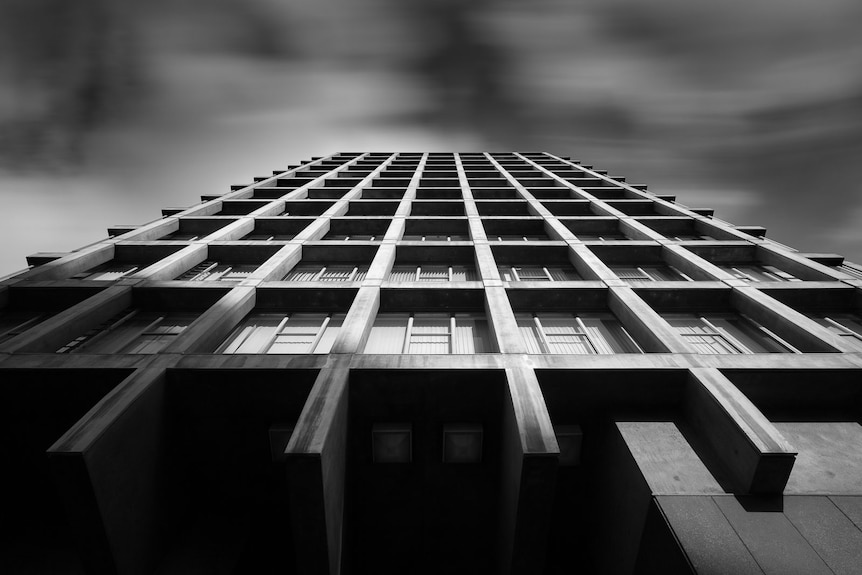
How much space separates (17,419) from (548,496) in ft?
34.7

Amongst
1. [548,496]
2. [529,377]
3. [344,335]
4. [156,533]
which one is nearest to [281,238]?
[344,335]

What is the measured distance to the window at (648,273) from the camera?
513 inches

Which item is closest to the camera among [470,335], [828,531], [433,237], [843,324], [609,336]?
[828,531]

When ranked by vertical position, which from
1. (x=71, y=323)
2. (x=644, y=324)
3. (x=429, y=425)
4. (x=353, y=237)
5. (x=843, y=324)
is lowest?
(x=429, y=425)

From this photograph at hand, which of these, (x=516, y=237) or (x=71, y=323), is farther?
(x=516, y=237)

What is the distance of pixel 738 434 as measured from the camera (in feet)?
18.3

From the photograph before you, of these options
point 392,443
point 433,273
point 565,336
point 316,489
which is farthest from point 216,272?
point 565,336

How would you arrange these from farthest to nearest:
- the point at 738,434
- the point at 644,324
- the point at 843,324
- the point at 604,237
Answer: the point at 604,237
the point at 843,324
the point at 644,324
the point at 738,434

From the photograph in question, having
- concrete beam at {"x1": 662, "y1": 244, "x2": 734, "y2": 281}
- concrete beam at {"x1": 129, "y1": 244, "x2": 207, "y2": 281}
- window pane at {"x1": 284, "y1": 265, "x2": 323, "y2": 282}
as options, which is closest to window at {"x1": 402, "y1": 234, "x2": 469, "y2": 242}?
window pane at {"x1": 284, "y1": 265, "x2": 323, "y2": 282}

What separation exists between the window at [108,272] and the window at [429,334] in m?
10.1

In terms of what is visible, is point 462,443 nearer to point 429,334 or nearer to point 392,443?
point 392,443

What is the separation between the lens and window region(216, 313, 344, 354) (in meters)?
9.27

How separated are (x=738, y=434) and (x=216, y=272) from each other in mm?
15694

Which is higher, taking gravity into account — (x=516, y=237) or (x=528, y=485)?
(x=516, y=237)
